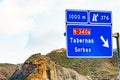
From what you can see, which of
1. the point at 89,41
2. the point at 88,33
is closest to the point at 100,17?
the point at 88,33

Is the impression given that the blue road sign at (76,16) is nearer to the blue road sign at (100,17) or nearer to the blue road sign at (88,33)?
the blue road sign at (88,33)

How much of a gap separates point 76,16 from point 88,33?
1.14 meters

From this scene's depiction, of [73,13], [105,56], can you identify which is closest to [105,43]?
[105,56]

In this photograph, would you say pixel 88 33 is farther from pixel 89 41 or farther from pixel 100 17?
Result: pixel 100 17

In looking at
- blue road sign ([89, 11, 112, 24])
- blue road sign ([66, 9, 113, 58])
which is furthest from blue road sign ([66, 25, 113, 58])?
blue road sign ([89, 11, 112, 24])

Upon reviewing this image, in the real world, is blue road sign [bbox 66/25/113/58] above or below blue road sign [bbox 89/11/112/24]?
below

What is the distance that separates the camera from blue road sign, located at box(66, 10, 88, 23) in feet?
83.1

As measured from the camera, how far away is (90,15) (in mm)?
25750

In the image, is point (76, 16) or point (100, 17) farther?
point (100, 17)

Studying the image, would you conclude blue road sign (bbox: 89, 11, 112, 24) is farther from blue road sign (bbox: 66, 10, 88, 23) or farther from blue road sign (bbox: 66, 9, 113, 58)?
blue road sign (bbox: 66, 10, 88, 23)

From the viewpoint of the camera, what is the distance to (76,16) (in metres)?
25.5

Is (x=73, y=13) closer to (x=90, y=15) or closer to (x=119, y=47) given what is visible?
(x=90, y=15)

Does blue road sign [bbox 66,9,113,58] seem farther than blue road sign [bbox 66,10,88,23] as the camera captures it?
Yes

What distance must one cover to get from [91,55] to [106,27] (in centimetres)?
163
